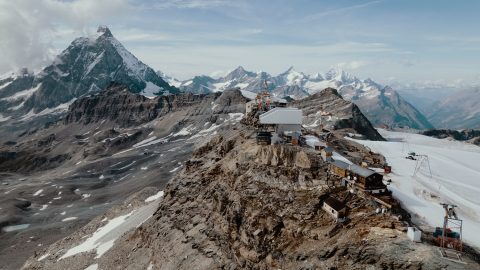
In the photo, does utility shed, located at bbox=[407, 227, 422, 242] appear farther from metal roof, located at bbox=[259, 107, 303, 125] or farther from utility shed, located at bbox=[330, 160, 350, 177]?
metal roof, located at bbox=[259, 107, 303, 125]

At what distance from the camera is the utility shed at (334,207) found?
145 ft

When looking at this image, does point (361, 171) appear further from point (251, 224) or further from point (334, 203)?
point (251, 224)

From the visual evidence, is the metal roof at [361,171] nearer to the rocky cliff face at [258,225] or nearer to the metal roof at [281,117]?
the rocky cliff face at [258,225]

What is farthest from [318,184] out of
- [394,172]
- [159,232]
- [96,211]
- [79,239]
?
[96,211]

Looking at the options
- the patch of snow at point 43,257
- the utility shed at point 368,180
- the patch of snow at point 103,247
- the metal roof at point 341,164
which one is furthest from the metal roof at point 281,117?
the patch of snow at point 43,257

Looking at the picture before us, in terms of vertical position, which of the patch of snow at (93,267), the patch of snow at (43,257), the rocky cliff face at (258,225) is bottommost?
the patch of snow at (43,257)

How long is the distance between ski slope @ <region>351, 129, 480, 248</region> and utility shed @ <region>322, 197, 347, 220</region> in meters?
9.39

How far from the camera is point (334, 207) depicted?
148ft

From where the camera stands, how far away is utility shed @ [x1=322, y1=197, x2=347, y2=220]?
44281mm

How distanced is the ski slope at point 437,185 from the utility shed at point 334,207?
30.8 feet

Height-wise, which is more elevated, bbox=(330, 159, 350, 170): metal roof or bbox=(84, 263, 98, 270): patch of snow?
bbox=(330, 159, 350, 170): metal roof

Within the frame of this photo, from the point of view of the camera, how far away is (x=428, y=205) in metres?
51.1

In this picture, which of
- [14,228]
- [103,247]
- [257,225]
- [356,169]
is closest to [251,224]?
[257,225]

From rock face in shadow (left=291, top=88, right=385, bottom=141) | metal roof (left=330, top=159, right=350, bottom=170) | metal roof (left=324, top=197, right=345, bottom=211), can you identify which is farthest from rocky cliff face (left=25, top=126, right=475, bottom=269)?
rock face in shadow (left=291, top=88, right=385, bottom=141)
